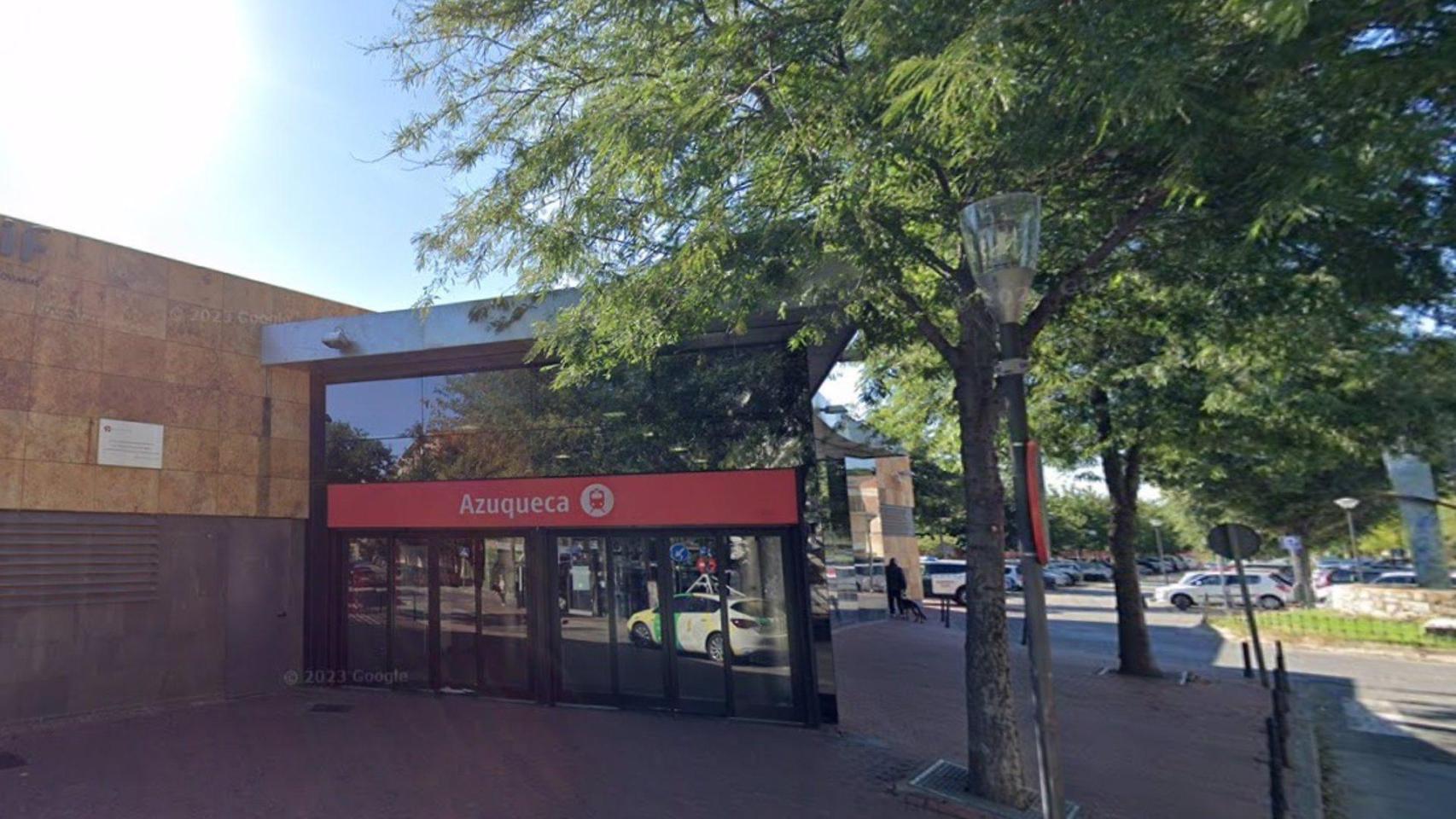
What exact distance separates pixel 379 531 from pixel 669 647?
15.7 ft

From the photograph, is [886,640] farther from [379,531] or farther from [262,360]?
[262,360]

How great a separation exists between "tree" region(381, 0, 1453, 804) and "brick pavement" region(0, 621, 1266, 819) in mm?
1763

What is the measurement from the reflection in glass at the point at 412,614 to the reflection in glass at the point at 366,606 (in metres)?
0.21

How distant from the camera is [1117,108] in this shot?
3.91 metres

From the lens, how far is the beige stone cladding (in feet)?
31.2

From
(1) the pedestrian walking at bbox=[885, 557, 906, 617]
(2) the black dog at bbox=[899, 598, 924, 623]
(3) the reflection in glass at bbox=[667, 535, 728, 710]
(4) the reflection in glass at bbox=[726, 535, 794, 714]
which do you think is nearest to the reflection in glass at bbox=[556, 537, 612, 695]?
(3) the reflection in glass at bbox=[667, 535, 728, 710]

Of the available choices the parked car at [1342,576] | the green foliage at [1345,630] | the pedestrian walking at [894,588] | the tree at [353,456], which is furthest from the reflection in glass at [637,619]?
the parked car at [1342,576]

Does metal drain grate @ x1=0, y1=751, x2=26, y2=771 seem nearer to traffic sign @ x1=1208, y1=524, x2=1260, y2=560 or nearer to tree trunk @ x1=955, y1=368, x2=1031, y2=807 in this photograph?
tree trunk @ x1=955, y1=368, x2=1031, y2=807

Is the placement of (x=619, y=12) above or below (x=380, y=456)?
above

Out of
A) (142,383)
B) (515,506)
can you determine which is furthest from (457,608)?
(142,383)

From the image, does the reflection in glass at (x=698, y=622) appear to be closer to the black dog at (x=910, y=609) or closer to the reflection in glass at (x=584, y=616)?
the reflection in glass at (x=584, y=616)

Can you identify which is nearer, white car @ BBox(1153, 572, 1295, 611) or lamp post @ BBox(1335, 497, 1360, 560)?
lamp post @ BBox(1335, 497, 1360, 560)

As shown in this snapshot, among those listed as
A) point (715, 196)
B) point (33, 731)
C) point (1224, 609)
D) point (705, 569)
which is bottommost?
point (1224, 609)

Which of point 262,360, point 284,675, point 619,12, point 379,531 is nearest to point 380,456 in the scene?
point 379,531
